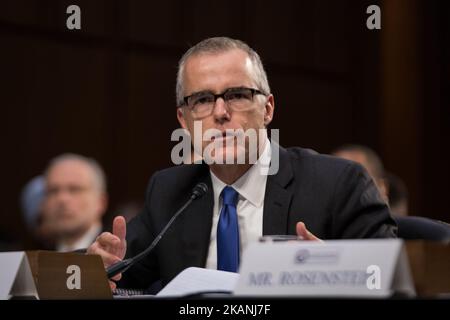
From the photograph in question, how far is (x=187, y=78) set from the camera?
8.14ft

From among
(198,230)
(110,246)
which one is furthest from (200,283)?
(198,230)

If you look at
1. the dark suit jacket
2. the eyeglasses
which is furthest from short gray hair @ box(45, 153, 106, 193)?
the eyeglasses

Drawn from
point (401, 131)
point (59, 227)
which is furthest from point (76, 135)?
point (401, 131)

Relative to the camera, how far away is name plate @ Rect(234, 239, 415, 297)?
1285mm

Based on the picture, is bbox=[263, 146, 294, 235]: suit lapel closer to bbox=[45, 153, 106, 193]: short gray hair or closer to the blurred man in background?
the blurred man in background

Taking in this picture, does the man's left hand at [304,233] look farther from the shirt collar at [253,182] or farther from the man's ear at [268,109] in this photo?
the man's ear at [268,109]

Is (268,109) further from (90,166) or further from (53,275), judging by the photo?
(90,166)

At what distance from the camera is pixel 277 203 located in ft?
7.68

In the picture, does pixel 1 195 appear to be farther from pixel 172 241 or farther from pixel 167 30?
pixel 172 241

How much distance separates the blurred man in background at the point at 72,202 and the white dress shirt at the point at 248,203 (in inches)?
76.8

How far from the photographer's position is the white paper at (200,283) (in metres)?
1.71

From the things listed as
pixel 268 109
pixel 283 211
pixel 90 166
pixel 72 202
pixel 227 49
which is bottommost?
pixel 72 202

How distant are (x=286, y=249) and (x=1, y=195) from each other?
3.59 meters

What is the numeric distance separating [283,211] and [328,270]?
0.99m
